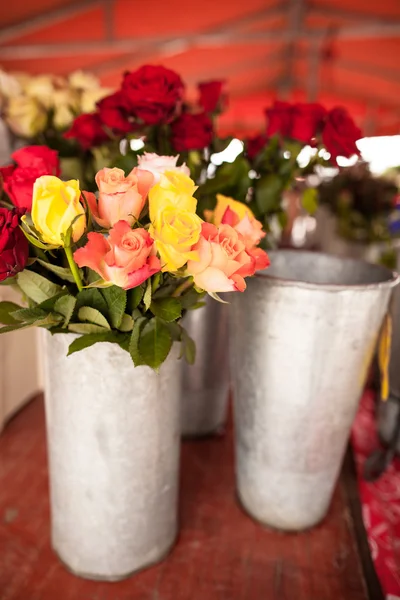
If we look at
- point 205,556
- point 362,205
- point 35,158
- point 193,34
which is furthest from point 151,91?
point 193,34

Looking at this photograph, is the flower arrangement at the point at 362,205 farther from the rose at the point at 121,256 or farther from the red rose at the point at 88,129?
the rose at the point at 121,256

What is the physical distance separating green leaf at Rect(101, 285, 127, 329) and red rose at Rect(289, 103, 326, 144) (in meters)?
0.34

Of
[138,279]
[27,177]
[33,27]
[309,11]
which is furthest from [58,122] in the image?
[309,11]

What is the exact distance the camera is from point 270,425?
61 centimetres

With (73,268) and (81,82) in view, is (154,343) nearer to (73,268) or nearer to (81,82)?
(73,268)

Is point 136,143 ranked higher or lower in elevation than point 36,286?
higher

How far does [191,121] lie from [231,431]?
1.81 feet

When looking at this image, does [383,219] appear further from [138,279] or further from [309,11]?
[309,11]

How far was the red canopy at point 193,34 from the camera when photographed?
2414mm

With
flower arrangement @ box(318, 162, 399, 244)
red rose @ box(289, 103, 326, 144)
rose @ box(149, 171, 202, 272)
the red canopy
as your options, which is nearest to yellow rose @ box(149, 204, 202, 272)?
rose @ box(149, 171, 202, 272)

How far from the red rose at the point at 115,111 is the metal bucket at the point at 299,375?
0.24 metres

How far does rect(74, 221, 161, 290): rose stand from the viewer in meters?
0.36

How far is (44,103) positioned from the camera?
0.77 meters

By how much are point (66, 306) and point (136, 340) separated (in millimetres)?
72
